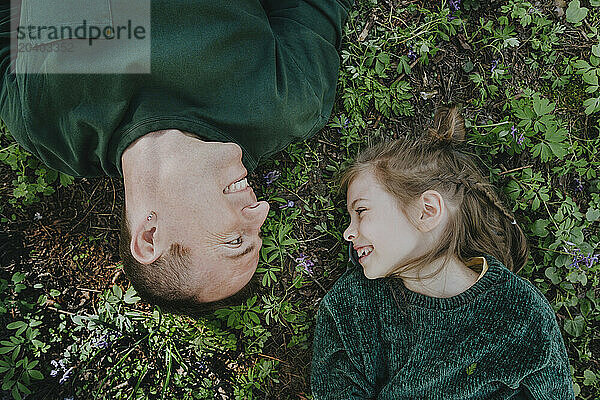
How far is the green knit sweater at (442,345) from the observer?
255cm

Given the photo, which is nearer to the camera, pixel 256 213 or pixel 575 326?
pixel 256 213

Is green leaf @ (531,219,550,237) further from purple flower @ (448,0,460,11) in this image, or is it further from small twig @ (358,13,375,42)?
small twig @ (358,13,375,42)

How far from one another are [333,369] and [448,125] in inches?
56.4

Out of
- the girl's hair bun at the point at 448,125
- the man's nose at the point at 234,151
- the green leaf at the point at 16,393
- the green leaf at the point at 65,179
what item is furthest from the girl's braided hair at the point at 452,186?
the green leaf at the point at 16,393

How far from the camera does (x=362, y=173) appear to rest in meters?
2.76

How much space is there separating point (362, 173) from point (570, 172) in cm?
128

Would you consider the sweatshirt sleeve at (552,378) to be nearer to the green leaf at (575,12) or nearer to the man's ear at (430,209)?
the man's ear at (430,209)

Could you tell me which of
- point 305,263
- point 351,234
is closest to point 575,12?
point 351,234

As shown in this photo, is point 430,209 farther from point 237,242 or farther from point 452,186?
point 237,242

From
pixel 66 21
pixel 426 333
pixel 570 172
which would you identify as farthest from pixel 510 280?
pixel 66 21

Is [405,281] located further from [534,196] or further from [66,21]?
[66,21]

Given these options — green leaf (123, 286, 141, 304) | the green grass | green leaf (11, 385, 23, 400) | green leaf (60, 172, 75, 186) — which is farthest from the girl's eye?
green leaf (11, 385, 23, 400)

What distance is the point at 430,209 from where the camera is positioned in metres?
2.55

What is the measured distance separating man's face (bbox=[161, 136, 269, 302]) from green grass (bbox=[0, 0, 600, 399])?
2.62 feet
